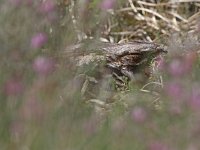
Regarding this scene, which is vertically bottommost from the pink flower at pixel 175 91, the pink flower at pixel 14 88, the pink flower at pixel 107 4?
the pink flower at pixel 14 88

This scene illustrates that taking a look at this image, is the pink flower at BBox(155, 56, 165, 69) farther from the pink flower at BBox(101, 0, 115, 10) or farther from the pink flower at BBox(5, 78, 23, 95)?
the pink flower at BBox(5, 78, 23, 95)

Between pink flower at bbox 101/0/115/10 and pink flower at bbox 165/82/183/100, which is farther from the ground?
pink flower at bbox 101/0/115/10

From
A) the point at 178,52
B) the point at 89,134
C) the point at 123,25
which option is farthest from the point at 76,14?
the point at 123,25

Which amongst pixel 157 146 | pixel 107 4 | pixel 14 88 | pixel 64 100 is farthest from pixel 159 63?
pixel 157 146

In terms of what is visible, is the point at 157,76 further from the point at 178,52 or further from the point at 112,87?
the point at 178,52

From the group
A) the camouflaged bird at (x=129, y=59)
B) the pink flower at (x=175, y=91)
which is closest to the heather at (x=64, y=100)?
the pink flower at (x=175, y=91)

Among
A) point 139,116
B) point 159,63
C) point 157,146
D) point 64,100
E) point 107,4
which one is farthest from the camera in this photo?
point 159,63

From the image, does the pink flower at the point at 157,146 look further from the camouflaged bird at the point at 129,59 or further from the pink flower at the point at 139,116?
the camouflaged bird at the point at 129,59

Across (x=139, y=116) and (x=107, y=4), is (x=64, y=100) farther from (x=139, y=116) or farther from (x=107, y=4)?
(x=107, y=4)

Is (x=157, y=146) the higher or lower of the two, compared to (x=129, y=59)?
higher

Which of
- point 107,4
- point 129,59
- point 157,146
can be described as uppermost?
point 107,4

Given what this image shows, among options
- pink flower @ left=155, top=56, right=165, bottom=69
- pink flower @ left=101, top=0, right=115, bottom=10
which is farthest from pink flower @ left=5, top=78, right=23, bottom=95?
pink flower @ left=155, top=56, right=165, bottom=69

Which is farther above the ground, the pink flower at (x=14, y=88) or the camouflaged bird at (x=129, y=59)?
the pink flower at (x=14, y=88)
